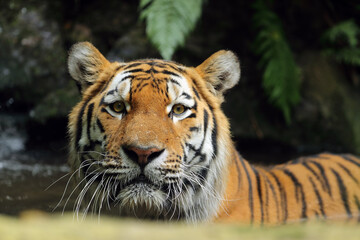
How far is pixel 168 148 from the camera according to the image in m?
2.42

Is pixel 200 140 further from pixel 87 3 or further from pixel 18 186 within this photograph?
pixel 87 3

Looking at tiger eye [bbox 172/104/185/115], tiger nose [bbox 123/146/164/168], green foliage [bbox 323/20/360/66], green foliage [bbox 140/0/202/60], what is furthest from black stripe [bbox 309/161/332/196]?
green foliage [bbox 323/20/360/66]

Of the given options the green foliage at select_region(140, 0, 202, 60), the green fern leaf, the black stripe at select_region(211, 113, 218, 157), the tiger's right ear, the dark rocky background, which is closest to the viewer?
the black stripe at select_region(211, 113, 218, 157)

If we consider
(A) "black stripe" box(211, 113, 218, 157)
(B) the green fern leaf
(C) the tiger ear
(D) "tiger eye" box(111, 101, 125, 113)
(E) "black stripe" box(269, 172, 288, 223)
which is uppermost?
(B) the green fern leaf

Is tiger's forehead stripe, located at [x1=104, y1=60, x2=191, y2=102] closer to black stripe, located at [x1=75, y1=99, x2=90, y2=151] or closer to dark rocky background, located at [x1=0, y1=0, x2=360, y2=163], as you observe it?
black stripe, located at [x1=75, y1=99, x2=90, y2=151]

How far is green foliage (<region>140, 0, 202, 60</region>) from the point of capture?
4.98 meters

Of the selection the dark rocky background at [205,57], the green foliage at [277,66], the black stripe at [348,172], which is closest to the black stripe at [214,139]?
the black stripe at [348,172]

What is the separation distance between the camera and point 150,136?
237 centimetres

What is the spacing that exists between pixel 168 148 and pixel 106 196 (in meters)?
0.49

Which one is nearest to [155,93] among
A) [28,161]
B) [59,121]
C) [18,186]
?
[18,186]

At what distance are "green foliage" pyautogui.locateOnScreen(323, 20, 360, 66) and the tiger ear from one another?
116 inches

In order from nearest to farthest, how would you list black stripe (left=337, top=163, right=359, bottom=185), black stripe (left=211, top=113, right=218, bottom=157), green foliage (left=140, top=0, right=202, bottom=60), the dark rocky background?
black stripe (left=211, top=113, right=218, bottom=157) < black stripe (left=337, top=163, right=359, bottom=185) < green foliage (left=140, top=0, right=202, bottom=60) < the dark rocky background

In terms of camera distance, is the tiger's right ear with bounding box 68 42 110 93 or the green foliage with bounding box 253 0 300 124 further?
the green foliage with bounding box 253 0 300 124

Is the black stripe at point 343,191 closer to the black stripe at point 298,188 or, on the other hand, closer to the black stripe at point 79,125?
the black stripe at point 298,188
